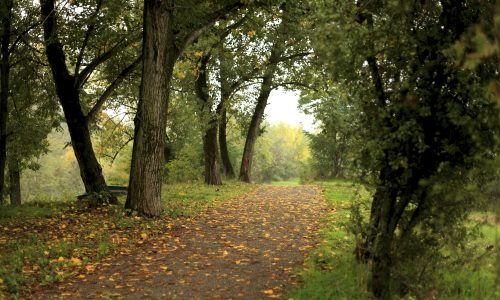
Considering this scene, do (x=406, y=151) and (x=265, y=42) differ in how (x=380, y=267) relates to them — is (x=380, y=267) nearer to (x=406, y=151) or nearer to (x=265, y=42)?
(x=406, y=151)

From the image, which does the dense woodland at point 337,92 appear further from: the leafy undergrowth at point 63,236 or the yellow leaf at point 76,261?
the yellow leaf at point 76,261

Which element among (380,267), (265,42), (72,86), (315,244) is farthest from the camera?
(265,42)

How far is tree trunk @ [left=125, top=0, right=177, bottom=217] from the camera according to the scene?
1088 cm

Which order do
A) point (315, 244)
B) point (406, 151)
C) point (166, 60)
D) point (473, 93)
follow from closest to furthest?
point (473, 93), point (406, 151), point (315, 244), point (166, 60)

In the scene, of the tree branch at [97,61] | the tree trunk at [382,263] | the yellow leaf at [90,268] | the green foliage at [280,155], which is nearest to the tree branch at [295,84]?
the tree branch at [97,61]

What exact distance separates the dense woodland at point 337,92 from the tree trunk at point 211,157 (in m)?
0.07

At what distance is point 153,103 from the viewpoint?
1108cm

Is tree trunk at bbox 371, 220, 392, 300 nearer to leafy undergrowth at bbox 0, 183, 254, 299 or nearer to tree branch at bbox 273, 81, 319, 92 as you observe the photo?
leafy undergrowth at bbox 0, 183, 254, 299

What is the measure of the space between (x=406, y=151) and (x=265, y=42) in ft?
52.5

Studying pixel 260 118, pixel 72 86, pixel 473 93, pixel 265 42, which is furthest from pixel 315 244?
pixel 260 118

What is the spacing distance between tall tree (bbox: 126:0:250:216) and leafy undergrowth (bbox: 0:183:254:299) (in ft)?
2.09

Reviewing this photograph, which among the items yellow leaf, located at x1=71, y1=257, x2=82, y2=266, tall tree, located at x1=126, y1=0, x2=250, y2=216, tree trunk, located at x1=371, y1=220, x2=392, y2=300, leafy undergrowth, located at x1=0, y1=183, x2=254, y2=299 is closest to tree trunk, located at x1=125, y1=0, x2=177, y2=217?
tall tree, located at x1=126, y1=0, x2=250, y2=216

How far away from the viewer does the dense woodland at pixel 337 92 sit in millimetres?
4617

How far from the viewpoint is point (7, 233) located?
367 inches
